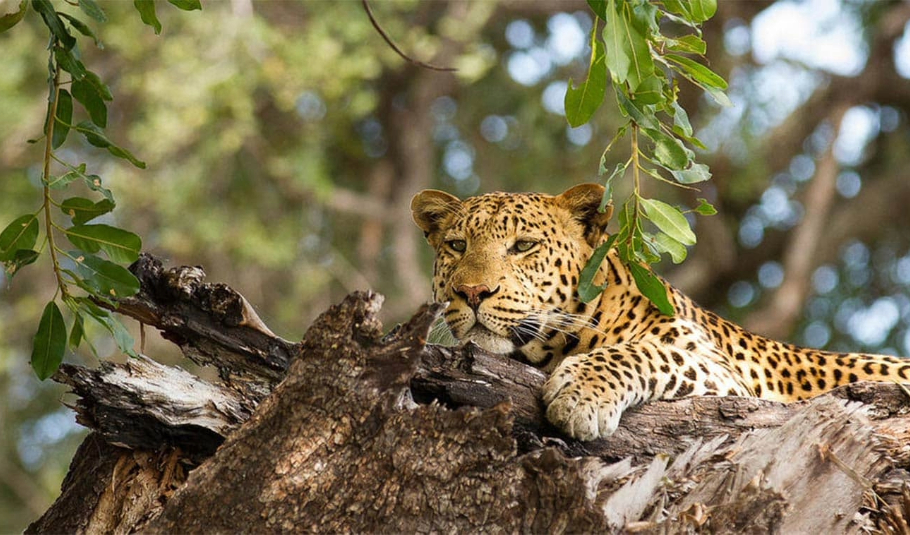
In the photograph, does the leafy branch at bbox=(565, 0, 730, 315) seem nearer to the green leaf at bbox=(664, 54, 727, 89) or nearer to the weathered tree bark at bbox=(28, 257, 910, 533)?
the green leaf at bbox=(664, 54, 727, 89)

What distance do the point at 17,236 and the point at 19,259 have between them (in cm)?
10

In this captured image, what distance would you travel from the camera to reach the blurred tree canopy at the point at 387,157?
54.9ft

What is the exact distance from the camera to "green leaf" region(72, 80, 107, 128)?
496cm

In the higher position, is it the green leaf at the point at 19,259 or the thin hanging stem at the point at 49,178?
the thin hanging stem at the point at 49,178

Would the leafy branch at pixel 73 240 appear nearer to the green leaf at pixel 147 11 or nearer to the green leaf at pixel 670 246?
the green leaf at pixel 147 11

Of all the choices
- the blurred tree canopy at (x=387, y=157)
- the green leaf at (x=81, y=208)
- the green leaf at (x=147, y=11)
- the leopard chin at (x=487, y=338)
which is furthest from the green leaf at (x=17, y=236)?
the blurred tree canopy at (x=387, y=157)

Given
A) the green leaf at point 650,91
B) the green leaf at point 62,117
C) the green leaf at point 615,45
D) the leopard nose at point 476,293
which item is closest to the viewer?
the green leaf at point 615,45

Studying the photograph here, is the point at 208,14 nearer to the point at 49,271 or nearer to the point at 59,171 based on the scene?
the point at 59,171

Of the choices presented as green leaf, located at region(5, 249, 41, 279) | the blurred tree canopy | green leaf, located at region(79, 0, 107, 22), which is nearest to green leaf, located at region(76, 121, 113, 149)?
green leaf, located at region(79, 0, 107, 22)

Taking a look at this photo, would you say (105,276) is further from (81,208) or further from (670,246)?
(670,246)

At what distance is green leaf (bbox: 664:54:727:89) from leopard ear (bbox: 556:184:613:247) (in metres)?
2.19

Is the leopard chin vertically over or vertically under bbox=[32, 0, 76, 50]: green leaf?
over

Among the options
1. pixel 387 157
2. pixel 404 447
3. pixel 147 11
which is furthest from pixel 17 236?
pixel 387 157

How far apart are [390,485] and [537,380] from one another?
3.54ft
